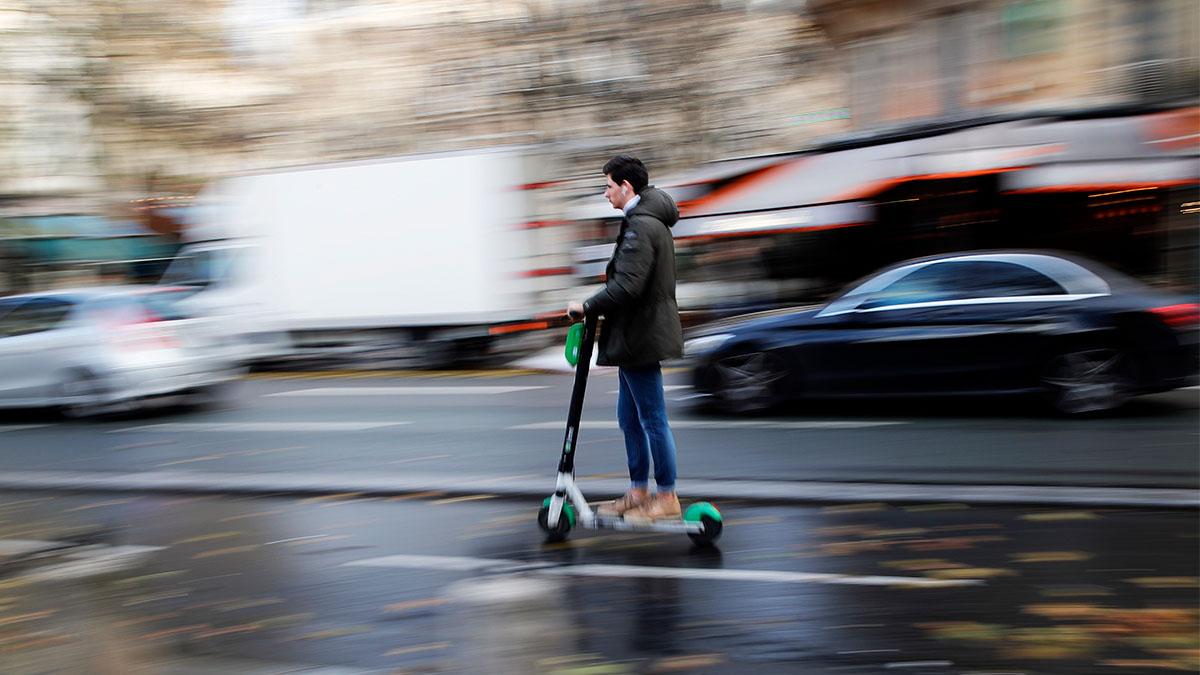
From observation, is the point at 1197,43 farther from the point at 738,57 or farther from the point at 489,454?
the point at 489,454

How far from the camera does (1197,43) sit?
61.1 feet

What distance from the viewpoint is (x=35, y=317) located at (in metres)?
12.7

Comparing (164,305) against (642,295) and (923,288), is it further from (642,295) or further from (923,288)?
(642,295)

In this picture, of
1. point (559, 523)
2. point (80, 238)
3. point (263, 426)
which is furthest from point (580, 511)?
point (80, 238)

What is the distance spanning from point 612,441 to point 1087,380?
3.56 m

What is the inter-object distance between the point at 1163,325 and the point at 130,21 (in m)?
24.4

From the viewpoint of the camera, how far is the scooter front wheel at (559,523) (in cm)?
589

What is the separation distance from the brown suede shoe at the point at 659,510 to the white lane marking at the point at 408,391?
7.58 m

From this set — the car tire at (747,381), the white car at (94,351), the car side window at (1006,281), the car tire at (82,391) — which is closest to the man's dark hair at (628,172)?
the car tire at (747,381)

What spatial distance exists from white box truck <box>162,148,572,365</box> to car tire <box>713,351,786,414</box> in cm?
710

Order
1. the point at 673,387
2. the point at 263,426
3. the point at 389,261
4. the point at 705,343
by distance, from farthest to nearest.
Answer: the point at 389,261
the point at 673,387
the point at 263,426
the point at 705,343

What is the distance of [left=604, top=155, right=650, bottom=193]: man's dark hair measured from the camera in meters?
5.66

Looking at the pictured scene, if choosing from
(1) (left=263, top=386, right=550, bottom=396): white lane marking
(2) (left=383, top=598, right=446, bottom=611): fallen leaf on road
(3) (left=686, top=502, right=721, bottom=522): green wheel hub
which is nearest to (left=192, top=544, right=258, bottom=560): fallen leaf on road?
(2) (left=383, top=598, right=446, bottom=611): fallen leaf on road

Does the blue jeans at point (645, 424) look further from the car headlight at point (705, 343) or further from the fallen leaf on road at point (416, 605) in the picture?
the car headlight at point (705, 343)
